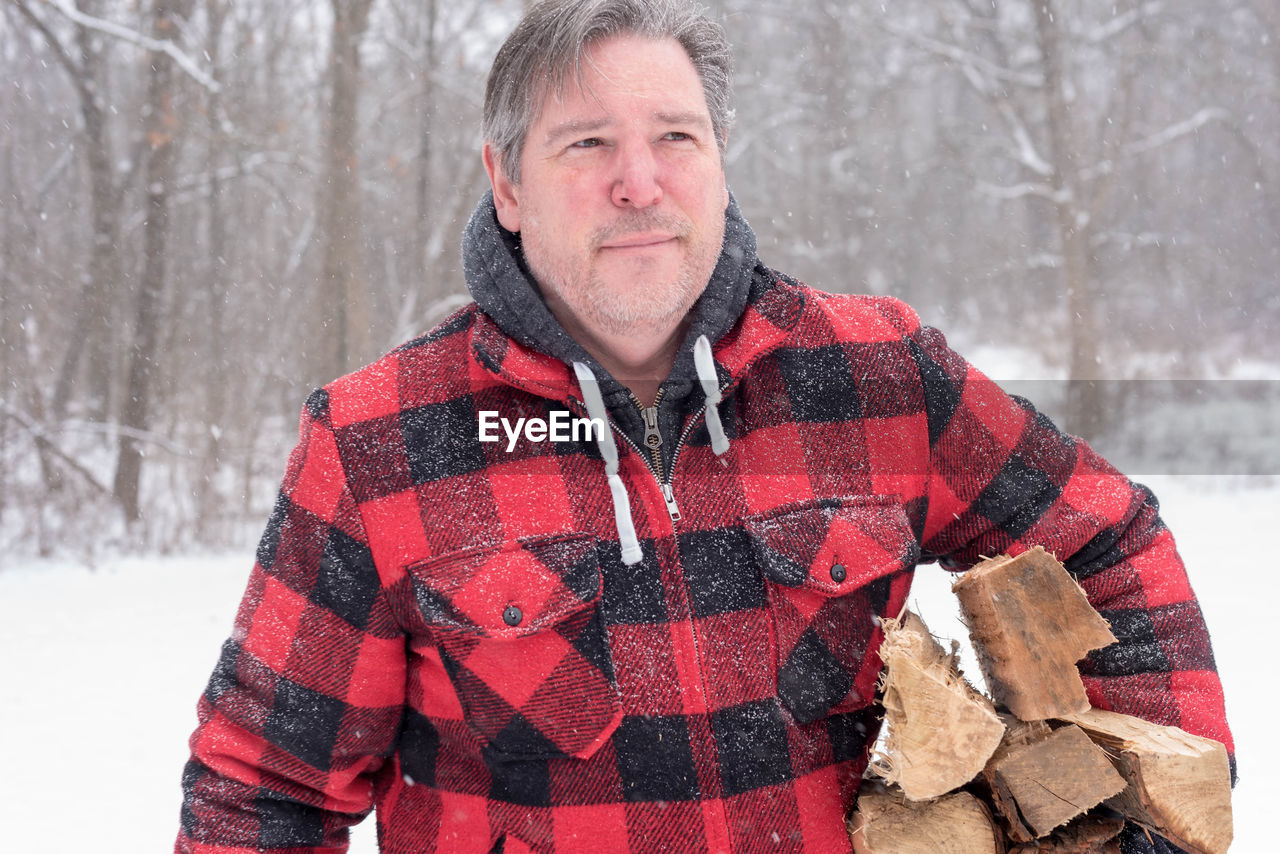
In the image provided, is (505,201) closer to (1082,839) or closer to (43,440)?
(1082,839)

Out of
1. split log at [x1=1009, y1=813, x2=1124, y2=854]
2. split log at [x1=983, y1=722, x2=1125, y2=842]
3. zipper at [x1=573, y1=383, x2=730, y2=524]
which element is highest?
zipper at [x1=573, y1=383, x2=730, y2=524]

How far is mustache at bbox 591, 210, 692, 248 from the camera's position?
1700mm

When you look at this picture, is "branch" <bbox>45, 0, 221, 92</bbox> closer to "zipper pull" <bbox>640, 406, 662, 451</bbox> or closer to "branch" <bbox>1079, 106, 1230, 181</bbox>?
"zipper pull" <bbox>640, 406, 662, 451</bbox>

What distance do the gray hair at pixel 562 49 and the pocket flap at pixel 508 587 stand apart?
72 centimetres

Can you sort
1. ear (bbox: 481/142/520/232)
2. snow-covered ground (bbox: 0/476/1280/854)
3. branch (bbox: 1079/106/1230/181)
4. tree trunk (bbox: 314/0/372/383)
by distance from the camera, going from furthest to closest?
branch (bbox: 1079/106/1230/181) → tree trunk (bbox: 314/0/372/383) → snow-covered ground (bbox: 0/476/1280/854) → ear (bbox: 481/142/520/232)

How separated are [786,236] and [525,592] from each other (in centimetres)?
1274

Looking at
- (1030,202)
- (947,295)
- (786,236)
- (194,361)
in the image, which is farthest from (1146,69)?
(194,361)

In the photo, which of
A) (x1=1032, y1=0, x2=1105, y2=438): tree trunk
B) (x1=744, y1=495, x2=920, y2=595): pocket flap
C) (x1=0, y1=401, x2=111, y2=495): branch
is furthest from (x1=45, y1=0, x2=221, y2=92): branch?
(x1=1032, y1=0, x2=1105, y2=438): tree trunk

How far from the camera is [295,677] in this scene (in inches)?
65.2

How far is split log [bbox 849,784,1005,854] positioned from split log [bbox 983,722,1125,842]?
4 centimetres

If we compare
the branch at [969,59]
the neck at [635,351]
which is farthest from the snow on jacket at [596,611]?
the branch at [969,59]

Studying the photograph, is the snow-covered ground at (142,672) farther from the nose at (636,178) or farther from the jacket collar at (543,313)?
the nose at (636,178)

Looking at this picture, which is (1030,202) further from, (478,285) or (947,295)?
(478,285)

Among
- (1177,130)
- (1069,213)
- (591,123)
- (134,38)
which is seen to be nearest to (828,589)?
(591,123)
